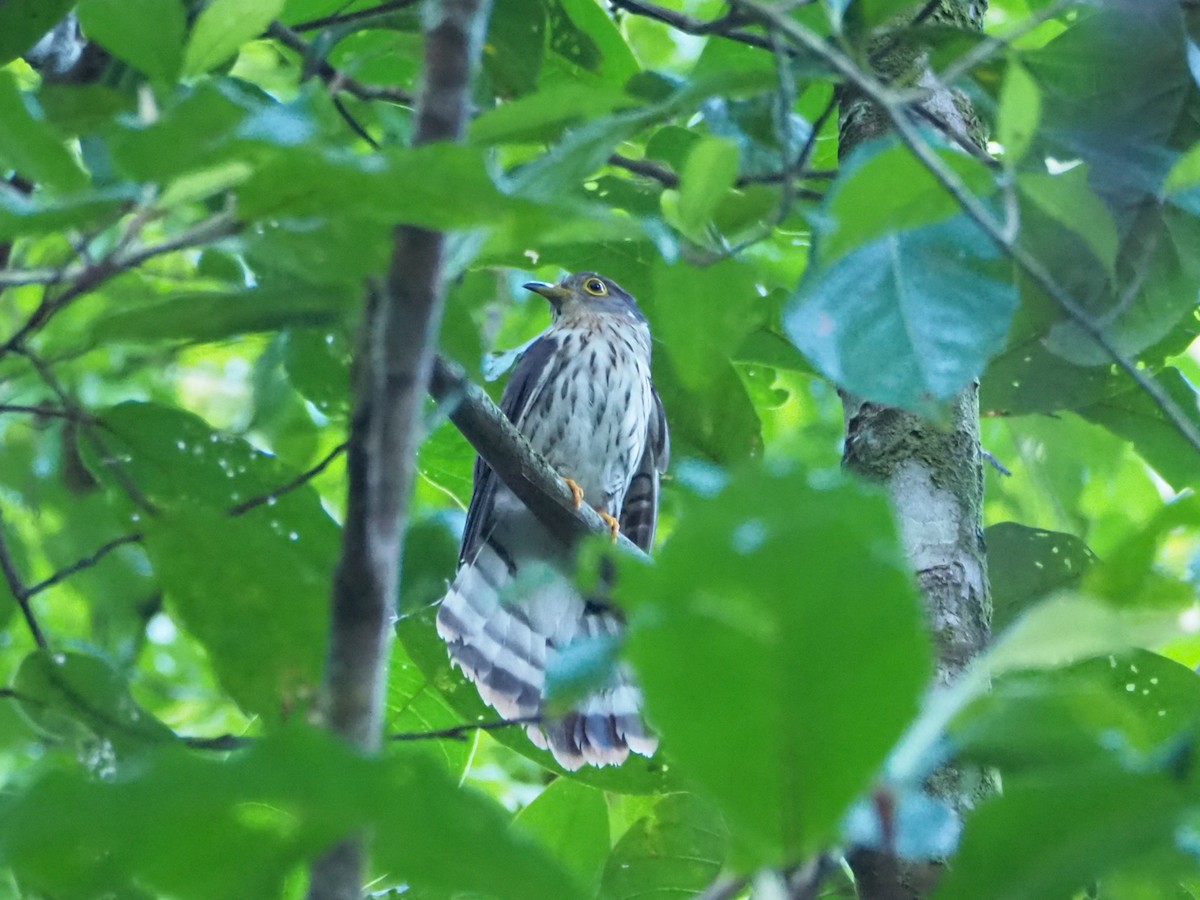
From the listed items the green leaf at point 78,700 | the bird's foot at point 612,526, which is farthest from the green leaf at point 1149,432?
the green leaf at point 78,700

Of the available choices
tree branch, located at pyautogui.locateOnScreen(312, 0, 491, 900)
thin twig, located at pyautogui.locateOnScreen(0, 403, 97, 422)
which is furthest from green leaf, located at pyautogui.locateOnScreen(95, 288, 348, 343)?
thin twig, located at pyautogui.locateOnScreen(0, 403, 97, 422)

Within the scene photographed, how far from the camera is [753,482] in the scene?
2.74 feet

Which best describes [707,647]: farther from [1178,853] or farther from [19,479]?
[19,479]

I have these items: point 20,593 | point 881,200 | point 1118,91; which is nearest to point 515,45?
point 1118,91

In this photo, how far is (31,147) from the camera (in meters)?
1.26

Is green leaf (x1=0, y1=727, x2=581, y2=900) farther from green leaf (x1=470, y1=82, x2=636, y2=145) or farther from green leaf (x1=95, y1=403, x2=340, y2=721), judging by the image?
green leaf (x1=470, y1=82, x2=636, y2=145)

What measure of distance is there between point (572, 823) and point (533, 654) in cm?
163

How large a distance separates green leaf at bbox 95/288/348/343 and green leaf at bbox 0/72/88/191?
0.15m

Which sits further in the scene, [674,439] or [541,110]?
[674,439]

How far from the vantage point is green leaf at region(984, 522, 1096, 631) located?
3078 mm

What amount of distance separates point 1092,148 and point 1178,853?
1.72 m

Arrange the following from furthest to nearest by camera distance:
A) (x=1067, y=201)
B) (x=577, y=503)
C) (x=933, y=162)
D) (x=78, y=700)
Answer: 1. (x=577, y=503)
2. (x=78, y=700)
3. (x=1067, y=201)
4. (x=933, y=162)

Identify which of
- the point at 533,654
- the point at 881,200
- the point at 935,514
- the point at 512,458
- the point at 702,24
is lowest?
the point at 533,654

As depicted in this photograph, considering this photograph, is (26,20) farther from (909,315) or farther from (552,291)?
(552,291)
